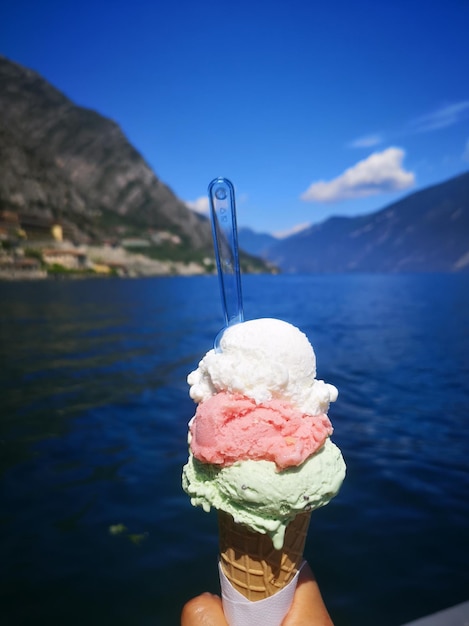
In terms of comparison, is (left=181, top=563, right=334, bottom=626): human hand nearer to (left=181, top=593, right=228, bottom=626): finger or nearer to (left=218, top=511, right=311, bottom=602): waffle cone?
(left=181, top=593, right=228, bottom=626): finger

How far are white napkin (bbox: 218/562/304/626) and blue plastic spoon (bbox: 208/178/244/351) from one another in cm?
139

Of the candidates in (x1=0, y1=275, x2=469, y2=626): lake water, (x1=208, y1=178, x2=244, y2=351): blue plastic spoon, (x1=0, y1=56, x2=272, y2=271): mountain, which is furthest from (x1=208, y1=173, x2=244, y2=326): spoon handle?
(x1=0, y1=56, x2=272, y2=271): mountain

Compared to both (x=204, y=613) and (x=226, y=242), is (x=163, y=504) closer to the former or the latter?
(x=204, y=613)

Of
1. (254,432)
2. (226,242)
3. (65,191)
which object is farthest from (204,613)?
(65,191)

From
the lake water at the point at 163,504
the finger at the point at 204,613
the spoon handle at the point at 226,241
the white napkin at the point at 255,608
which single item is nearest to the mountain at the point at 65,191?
the lake water at the point at 163,504

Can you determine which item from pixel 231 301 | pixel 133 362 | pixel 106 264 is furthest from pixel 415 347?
pixel 106 264

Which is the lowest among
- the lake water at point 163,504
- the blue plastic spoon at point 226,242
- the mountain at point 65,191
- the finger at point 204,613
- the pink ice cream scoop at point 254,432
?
the lake water at point 163,504

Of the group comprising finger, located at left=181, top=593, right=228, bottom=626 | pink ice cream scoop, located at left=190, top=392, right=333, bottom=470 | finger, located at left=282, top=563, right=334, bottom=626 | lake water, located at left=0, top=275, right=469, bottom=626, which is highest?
pink ice cream scoop, located at left=190, top=392, right=333, bottom=470

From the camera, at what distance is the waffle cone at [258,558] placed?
2.35 m

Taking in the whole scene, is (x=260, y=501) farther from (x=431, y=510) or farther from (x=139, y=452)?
(x=139, y=452)

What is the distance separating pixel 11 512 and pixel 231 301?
4845mm

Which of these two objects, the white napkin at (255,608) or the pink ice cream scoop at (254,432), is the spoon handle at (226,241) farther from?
the white napkin at (255,608)

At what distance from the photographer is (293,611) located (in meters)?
2.41

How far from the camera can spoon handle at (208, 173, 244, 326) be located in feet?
7.87
